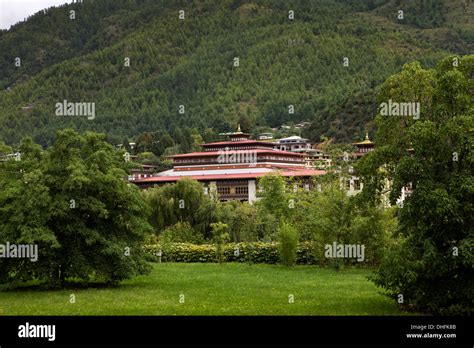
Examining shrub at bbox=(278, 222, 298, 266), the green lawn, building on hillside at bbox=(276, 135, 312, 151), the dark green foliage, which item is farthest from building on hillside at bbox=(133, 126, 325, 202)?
the dark green foliage

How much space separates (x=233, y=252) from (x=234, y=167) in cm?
4206

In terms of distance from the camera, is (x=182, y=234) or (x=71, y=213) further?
(x=182, y=234)

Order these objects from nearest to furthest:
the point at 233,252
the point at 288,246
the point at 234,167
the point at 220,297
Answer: the point at 220,297
the point at 288,246
the point at 233,252
the point at 234,167

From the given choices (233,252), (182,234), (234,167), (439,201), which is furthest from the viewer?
(234,167)

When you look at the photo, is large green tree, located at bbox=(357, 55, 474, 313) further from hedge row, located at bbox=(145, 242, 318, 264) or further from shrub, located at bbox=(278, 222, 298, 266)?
hedge row, located at bbox=(145, 242, 318, 264)

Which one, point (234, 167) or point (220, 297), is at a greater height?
Answer: point (234, 167)

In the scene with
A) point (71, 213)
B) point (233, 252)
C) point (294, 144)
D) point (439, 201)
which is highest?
point (294, 144)

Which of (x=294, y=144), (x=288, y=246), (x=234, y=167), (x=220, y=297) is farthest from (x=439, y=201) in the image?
(x=294, y=144)

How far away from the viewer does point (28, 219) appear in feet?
82.0

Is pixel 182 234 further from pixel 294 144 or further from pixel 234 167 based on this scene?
pixel 294 144

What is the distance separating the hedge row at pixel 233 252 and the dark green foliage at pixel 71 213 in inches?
513

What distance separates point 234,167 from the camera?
83938 mm
